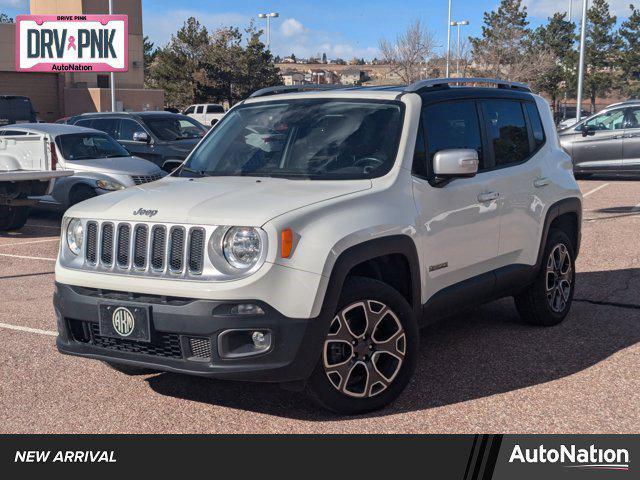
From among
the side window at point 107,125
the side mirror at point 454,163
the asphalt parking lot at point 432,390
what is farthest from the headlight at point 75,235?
the side window at point 107,125

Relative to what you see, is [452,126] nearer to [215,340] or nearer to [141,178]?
[215,340]

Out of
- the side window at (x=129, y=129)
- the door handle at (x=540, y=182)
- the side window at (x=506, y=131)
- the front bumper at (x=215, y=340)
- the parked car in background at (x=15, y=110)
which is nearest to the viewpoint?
the front bumper at (x=215, y=340)

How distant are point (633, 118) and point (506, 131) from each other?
14.3m

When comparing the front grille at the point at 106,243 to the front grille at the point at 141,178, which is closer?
the front grille at the point at 106,243

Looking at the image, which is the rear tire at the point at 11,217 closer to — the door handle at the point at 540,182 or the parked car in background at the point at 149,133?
the parked car in background at the point at 149,133

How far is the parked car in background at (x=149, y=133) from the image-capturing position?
17297 millimetres

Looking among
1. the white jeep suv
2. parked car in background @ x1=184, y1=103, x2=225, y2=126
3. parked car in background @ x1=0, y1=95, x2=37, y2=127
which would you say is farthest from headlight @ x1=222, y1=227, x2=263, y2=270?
parked car in background @ x1=184, y1=103, x2=225, y2=126

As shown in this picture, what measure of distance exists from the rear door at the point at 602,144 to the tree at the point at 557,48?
145ft

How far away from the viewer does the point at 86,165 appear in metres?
13.8

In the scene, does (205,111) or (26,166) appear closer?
(26,166)

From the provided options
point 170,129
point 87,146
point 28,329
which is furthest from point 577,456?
point 170,129

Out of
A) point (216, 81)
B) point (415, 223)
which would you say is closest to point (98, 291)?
point (415, 223)

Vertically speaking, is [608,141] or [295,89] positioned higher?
[295,89]

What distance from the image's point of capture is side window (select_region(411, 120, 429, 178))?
18.1ft
